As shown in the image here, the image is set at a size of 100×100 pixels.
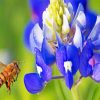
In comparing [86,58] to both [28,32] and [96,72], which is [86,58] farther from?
[28,32]

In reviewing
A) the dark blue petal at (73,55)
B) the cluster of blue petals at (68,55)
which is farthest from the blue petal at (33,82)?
the dark blue petal at (73,55)

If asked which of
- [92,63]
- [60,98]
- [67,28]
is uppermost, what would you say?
[67,28]

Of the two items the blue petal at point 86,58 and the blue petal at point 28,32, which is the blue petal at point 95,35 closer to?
the blue petal at point 86,58

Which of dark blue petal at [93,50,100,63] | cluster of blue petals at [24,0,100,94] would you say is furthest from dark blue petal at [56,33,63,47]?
dark blue petal at [93,50,100,63]

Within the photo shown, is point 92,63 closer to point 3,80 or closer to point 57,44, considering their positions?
point 57,44

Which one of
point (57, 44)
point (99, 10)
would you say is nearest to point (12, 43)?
point (57, 44)

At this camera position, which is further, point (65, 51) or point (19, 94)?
point (19, 94)
